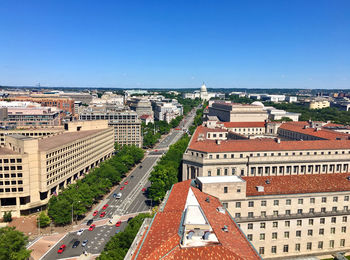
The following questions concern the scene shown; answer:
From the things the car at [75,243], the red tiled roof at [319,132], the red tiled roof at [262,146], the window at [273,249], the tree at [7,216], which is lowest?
the car at [75,243]

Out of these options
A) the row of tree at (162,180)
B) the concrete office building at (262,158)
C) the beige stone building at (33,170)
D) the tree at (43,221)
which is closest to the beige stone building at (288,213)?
the concrete office building at (262,158)

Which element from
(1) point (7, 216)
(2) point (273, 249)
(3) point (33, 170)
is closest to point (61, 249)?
(1) point (7, 216)

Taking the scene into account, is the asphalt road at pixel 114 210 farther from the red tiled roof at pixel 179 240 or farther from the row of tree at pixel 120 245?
the red tiled roof at pixel 179 240

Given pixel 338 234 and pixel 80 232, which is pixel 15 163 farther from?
pixel 338 234

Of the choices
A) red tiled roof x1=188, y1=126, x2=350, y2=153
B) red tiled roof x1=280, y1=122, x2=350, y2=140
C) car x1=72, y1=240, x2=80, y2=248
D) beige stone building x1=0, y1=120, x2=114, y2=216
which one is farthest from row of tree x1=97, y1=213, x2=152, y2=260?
red tiled roof x1=280, y1=122, x2=350, y2=140

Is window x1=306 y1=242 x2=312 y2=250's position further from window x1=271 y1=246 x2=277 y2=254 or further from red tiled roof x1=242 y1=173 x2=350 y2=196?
red tiled roof x1=242 y1=173 x2=350 y2=196

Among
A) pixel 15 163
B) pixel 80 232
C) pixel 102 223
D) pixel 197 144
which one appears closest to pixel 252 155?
pixel 197 144

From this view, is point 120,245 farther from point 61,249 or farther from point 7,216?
point 7,216

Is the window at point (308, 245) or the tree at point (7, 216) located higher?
the window at point (308, 245)

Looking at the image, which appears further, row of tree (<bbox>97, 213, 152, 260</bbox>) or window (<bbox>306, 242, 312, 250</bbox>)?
window (<bbox>306, 242, 312, 250</bbox>)
